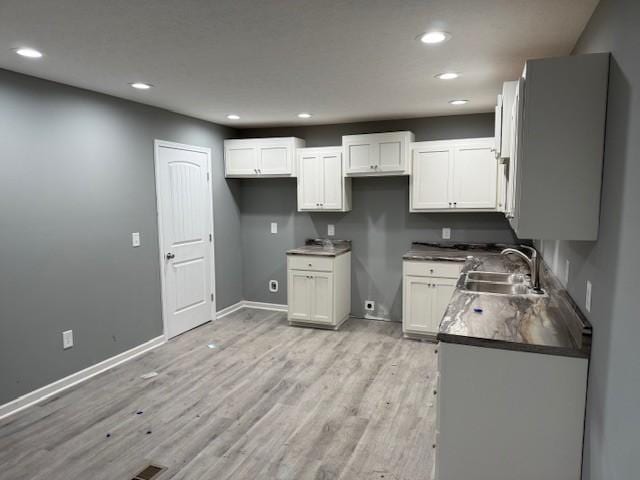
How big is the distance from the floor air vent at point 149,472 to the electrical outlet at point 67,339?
5.02 ft

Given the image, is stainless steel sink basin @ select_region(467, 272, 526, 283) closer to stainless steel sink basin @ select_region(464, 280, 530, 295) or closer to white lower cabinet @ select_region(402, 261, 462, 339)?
stainless steel sink basin @ select_region(464, 280, 530, 295)

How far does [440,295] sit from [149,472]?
9.90 feet

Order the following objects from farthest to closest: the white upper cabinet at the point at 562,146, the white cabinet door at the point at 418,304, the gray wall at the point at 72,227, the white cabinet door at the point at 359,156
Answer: the white cabinet door at the point at 359,156
the white cabinet door at the point at 418,304
the gray wall at the point at 72,227
the white upper cabinet at the point at 562,146

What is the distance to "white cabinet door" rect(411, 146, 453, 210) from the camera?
443cm

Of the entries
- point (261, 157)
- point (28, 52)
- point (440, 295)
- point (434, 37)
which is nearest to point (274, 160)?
point (261, 157)

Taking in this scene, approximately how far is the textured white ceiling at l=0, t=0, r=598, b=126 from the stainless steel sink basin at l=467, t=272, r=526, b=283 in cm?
152

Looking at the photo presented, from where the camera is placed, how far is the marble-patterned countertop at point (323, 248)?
4828 millimetres

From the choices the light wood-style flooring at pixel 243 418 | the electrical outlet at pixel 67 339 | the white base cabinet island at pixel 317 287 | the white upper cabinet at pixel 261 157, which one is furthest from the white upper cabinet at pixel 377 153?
the electrical outlet at pixel 67 339

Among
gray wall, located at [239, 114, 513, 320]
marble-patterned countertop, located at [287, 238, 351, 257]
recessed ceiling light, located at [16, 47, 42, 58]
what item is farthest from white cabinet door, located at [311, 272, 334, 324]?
recessed ceiling light, located at [16, 47, 42, 58]

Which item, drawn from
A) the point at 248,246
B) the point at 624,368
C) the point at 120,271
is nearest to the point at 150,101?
the point at 120,271

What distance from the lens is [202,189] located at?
4988mm

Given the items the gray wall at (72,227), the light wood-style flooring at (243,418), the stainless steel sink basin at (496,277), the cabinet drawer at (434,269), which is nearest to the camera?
the light wood-style flooring at (243,418)

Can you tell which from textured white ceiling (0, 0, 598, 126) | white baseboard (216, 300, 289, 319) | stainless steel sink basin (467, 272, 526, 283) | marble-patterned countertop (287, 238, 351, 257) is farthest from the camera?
white baseboard (216, 300, 289, 319)

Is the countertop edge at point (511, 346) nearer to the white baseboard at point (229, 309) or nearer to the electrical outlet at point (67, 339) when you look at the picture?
the electrical outlet at point (67, 339)
